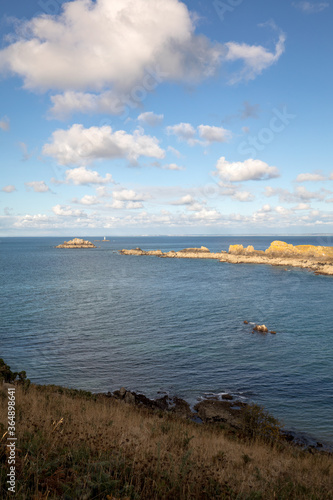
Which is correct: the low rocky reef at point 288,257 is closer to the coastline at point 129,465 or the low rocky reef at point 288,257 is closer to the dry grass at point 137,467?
the coastline at point 129,465

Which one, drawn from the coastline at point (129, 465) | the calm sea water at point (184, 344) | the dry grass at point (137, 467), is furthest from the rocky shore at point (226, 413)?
the dry grass at point (137, 467)

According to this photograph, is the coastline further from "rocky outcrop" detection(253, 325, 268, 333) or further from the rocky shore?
"rocky outcrop" detection(253, 325, 268, 333)

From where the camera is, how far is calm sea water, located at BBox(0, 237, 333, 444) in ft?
69.9

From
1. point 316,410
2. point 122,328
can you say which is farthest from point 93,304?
point 316,410

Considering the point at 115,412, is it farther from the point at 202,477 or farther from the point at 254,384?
the point at 254,384

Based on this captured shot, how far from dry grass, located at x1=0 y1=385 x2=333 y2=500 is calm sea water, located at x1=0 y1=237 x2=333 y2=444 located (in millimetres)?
10426

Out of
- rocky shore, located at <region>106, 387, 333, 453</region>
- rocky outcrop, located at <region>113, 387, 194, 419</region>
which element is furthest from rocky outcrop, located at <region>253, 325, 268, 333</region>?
rocky outcrop, located at <region>113, 387, 194, 419</region>

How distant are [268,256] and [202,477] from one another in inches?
4868

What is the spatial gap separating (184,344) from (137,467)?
23677mm

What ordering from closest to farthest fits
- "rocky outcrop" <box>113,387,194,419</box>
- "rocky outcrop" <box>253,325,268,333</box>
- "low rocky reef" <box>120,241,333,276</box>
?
"rocky outcrop" <box>113,387,194,419</box> → "rocky outcrop" <box>253,325,268,333</box> → "low rocky reef" <box>120,241,333,276</box>

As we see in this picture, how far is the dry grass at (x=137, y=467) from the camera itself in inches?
225

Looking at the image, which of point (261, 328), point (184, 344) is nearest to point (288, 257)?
point (261, 328)

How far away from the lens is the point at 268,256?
12338cm

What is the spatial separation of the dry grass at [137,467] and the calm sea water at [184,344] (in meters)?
10.4
